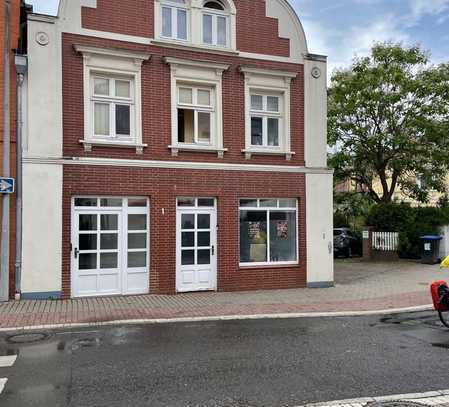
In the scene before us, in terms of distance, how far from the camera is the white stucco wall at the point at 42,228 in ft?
36.8

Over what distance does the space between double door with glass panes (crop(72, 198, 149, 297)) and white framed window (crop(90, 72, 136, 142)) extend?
1.66 m

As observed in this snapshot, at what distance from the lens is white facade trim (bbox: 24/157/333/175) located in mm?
11500

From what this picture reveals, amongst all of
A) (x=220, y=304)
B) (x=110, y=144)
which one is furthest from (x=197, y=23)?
(x=220, y=304)

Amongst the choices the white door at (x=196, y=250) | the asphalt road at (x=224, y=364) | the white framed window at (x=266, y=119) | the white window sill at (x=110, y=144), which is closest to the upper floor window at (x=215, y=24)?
the white framed window at (x=266, y=119)

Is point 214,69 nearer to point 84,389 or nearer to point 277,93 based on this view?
point 277,93

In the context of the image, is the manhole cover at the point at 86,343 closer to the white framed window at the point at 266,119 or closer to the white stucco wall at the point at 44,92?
the white stucco wall at the point at 44,92

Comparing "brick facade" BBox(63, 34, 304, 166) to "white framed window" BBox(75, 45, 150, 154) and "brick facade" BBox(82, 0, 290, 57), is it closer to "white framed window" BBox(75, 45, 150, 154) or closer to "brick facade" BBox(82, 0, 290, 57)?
"white framed window" BBox(75, 45, 150, 154)

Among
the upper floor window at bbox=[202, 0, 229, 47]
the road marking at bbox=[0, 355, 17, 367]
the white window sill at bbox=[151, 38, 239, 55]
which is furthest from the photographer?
the upper floor window at bbox=[202, 0, 229, 47]

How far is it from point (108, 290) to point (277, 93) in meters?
7.10

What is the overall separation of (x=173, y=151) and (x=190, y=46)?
2794mm

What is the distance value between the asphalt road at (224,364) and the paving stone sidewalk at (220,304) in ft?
3.17

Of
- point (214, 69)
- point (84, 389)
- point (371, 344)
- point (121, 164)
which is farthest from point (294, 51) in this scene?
point (84, 389)

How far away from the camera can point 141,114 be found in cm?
1241

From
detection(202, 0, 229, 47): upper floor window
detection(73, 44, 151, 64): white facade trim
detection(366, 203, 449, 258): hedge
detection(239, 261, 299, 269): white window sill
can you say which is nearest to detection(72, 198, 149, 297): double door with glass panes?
detection(239, 261, 299, 269): white window sill
